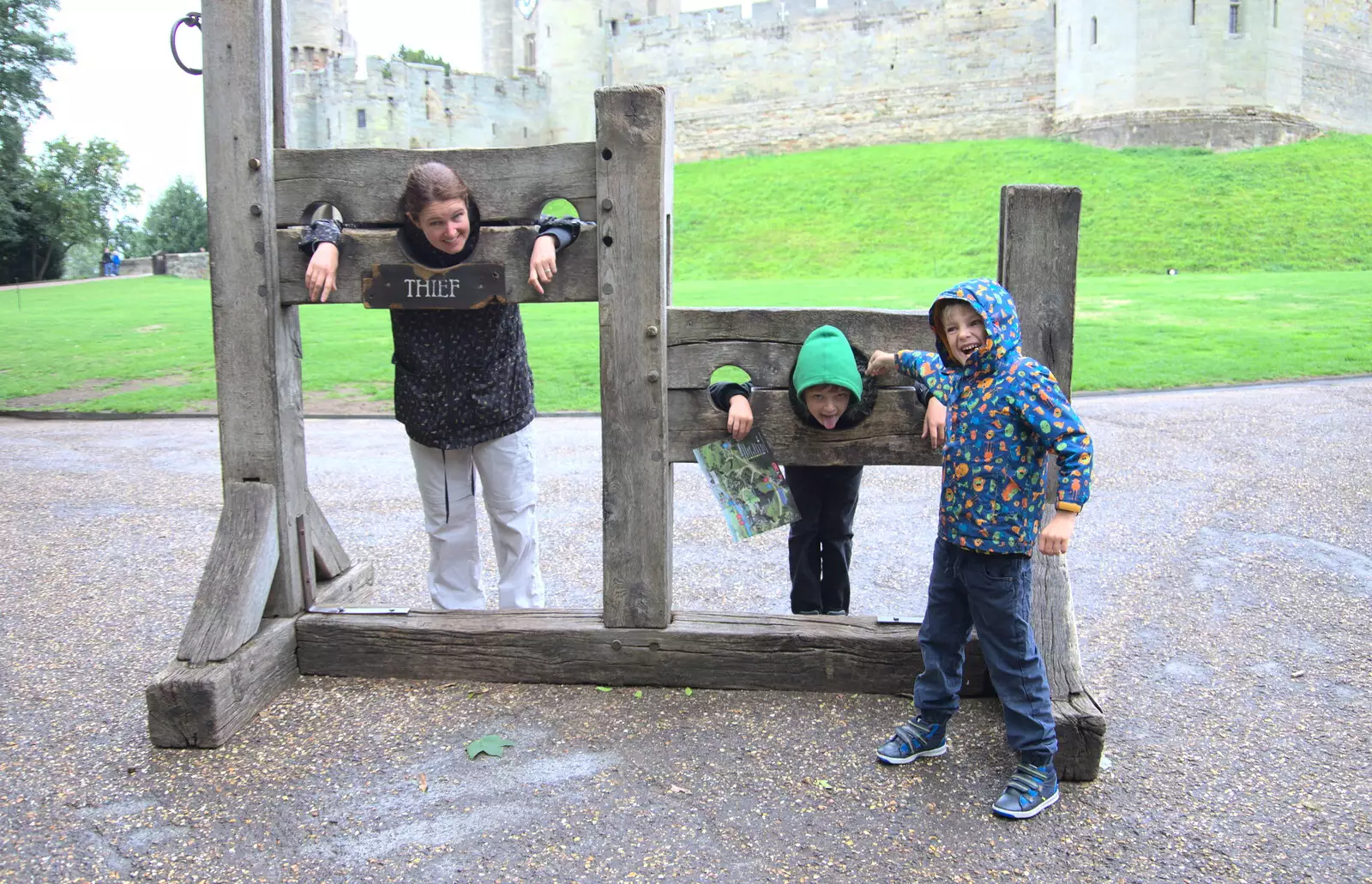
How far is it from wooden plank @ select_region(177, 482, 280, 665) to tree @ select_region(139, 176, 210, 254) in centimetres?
4634

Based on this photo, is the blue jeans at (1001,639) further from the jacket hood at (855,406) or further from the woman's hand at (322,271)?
the woman's hand at (322,271)

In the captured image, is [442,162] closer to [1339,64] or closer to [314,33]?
[1339,64]

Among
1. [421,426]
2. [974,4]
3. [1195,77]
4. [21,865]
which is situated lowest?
[21,865]

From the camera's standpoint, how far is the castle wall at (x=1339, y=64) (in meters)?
35.8

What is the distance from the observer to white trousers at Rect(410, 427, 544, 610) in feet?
12.8

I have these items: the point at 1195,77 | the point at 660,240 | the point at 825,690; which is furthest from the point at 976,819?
the point at 1195,77

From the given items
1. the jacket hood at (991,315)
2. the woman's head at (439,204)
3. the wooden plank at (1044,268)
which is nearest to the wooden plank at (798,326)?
the wooden plank at (1044,268)

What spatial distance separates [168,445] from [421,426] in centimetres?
611

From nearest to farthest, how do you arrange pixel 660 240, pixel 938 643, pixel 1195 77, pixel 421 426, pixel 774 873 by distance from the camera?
pixel 774 873 < pixel 938 643 < pixel 660 240 < pixel 421 426 < pixel 1195 77

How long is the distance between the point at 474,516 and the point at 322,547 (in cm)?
70

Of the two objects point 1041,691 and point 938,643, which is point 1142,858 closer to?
point 1041,691

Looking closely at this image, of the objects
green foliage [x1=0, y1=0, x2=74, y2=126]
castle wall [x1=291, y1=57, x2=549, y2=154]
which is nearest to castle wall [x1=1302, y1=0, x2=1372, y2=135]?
castle wall [x1=291, y1=57, x2=549, y2=154]

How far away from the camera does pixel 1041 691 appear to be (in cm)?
297

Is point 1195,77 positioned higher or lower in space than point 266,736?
higher
